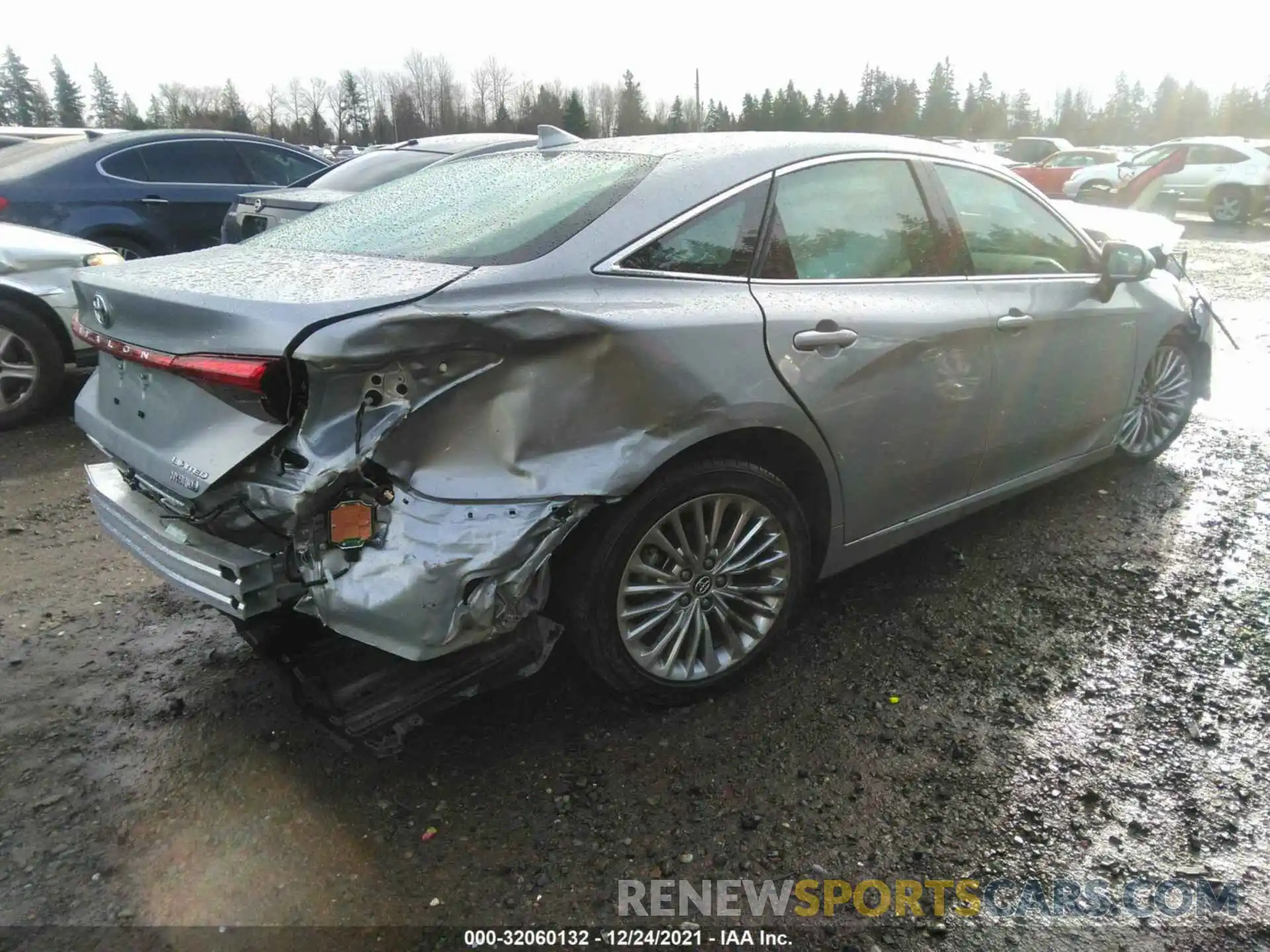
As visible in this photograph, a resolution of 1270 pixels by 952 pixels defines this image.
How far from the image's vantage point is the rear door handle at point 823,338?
2650 mm

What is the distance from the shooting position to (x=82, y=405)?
2.83m

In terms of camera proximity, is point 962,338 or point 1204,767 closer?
point 1204,767

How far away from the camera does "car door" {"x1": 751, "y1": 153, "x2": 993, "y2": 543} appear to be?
8.89 feet

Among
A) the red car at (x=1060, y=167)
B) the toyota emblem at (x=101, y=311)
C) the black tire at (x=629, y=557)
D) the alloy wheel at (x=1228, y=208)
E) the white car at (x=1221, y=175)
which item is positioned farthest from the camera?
the red car at (x=1060, y=167)

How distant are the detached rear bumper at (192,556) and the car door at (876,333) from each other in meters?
1.50

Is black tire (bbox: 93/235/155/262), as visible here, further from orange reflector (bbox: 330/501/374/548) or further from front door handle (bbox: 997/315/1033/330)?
front door handle (bbox: 997/315/1033/330)

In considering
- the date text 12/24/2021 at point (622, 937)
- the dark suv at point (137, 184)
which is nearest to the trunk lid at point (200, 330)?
the date text 12/24/2021 at point (622, 937)

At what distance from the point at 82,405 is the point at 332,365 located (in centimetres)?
137

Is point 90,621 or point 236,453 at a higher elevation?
point 236,453

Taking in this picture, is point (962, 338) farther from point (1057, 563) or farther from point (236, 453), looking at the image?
point (236, 453)

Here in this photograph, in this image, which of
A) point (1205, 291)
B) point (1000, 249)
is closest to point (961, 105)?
point (1205, 291)

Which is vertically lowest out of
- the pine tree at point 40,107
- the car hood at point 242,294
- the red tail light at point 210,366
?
Answer: the pine tree at point 40,107

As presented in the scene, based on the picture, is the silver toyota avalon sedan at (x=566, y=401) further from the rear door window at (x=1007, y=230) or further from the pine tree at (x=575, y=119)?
the pine tree at (x=575, y=119)

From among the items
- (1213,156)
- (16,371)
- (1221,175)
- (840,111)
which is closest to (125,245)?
(16,371)
